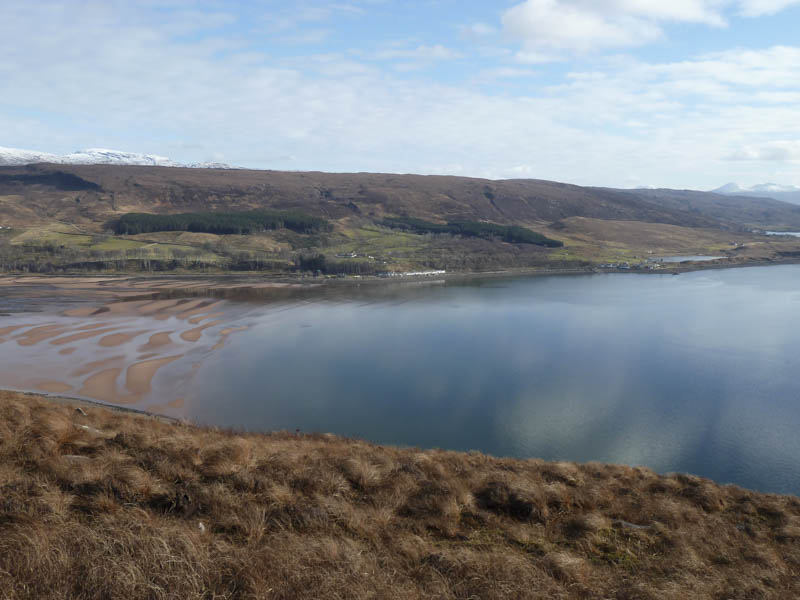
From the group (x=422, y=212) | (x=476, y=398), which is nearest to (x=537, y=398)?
(x=476, y=398)

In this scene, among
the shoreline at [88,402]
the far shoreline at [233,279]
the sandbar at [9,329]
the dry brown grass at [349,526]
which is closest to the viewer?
the dry brown grass at [349,526]

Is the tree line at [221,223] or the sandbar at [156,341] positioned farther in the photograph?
the tree line at [221,223]

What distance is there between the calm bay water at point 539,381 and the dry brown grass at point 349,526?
988 cm

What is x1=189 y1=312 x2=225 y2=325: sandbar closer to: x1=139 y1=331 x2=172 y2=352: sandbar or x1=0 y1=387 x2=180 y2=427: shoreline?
x1=139 y1=331 x2=172 y2=352: sandbar

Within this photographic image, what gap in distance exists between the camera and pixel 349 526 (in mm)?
7895

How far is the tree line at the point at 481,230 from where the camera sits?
4326 inches

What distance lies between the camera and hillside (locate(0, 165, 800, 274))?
8519cm

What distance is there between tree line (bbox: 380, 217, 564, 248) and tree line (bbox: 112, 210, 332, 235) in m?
20.9

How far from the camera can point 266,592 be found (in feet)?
18.5

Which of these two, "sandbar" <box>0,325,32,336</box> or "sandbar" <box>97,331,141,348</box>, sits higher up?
"sandbar" <box>0,325,32,336</box>

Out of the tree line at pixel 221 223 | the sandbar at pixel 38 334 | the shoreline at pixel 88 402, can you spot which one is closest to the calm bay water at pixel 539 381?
the shoreline at pixel 88 402

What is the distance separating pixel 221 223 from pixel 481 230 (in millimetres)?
57586

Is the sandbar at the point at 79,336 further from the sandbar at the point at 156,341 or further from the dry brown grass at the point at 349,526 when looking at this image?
the dry brown grass at the point at 349,526

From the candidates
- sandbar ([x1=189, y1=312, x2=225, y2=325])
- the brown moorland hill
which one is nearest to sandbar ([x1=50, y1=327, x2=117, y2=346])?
sandbar ([x1=189, y1=312, x2=225, y2=325])
